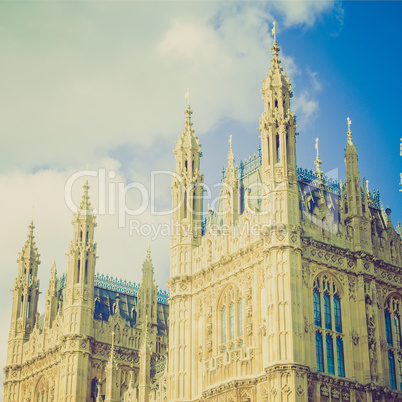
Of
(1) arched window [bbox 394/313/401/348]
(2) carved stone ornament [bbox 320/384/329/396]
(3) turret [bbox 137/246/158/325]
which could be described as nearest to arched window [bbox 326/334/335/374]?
(2) carved stone ornament [bbox 320/384/329/396]

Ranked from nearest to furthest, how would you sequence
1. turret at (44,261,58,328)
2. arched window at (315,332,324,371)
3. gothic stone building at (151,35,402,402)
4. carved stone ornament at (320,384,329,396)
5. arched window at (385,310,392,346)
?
carved stone ornament at (320,384,329,396)
gothic stone building at (151,35,402,402)
arched window at (315,332,324,371)
arched window at (385,310,392,346)
turret at (44,261,58,328)

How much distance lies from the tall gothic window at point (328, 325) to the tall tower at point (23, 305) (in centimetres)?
2819

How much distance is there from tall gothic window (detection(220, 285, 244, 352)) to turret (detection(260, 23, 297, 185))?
20.5 ft

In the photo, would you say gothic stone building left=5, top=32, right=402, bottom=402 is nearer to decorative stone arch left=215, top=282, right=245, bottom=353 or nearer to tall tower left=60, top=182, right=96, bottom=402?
decorative stone arch left=215, top=282, right=245, bottom=353

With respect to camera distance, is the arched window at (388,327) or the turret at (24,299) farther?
the turret at (24,299)

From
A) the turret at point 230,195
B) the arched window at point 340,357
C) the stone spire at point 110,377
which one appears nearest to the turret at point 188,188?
the turret at point 230,195

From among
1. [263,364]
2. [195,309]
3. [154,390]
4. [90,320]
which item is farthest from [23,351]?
[263,364]

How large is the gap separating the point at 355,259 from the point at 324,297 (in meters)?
3.20

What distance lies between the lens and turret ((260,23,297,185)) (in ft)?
159

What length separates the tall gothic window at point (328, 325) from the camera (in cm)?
4619

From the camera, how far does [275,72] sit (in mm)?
51500

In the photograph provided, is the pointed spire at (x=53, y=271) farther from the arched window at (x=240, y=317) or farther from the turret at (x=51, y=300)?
the arched window at (x=240, y=317)

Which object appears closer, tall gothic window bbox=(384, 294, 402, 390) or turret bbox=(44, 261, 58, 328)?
tall gothic window bbox=(384, 294, 402, 390)

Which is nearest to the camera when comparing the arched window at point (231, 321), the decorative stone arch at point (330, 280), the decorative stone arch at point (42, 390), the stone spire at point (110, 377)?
the decorative stone arch at point (330, 280)
